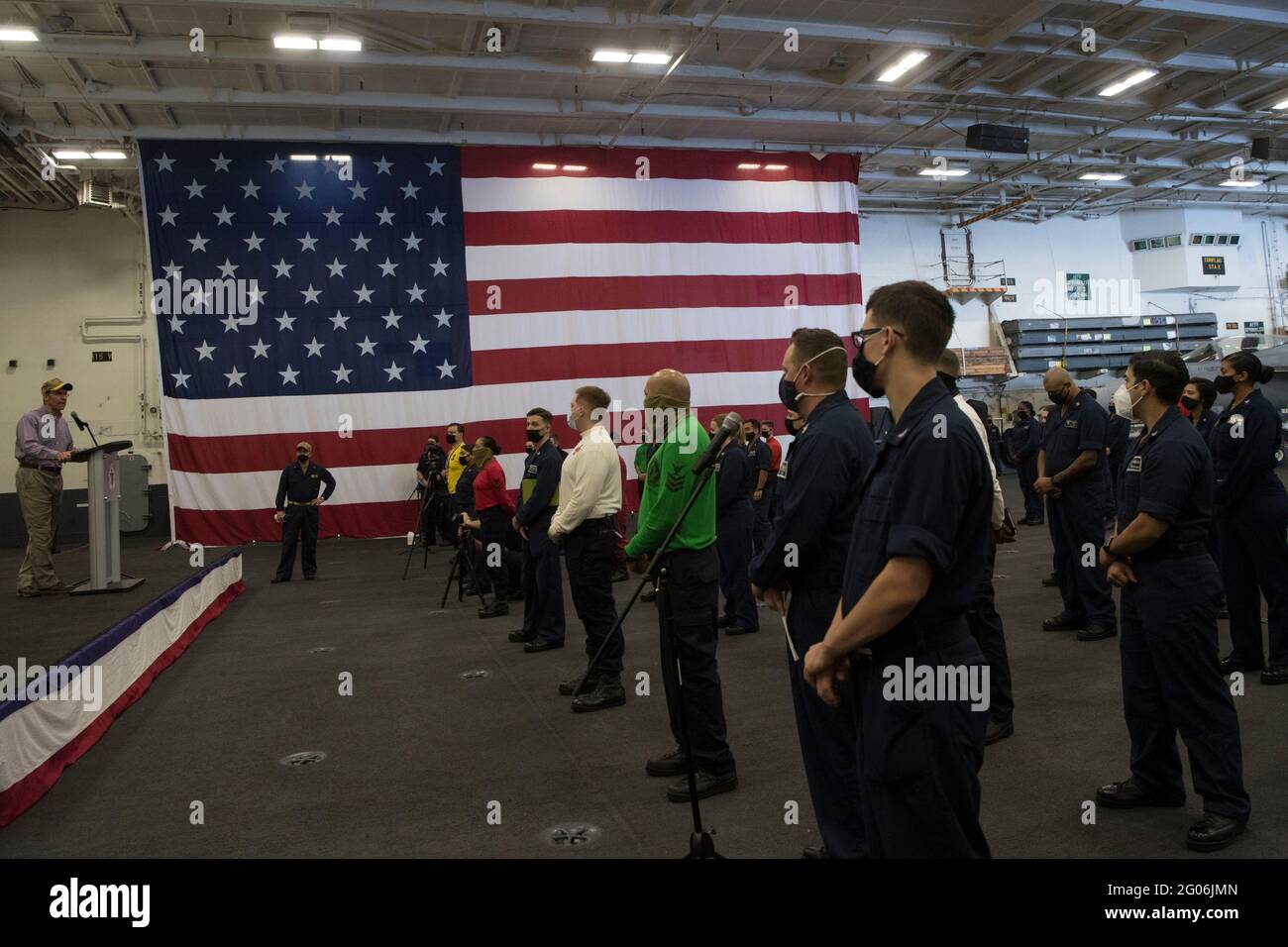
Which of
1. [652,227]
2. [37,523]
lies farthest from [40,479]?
[652,227]

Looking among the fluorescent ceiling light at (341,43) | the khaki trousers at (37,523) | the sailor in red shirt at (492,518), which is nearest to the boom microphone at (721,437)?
the sailor in red shirt at (492,518)

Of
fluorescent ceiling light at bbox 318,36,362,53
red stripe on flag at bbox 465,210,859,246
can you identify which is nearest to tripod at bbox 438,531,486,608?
fluorescent ceiling light at bbox 318,36,362,53

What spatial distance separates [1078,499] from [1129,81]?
34.1 feet

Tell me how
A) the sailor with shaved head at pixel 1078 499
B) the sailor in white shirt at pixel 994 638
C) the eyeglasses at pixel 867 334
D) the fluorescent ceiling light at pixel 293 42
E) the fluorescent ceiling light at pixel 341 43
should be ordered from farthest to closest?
the fluorescent ceiling light at pixel 341 43
the fluorescent ceiling light at pixel 293 42
the sailor with shaved head at pixel 1078 499
the sailor in white shirt at pixel 994 638
the eyeglasses at pixel 867 334

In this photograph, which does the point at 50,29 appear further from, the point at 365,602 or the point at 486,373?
the point at 365,602

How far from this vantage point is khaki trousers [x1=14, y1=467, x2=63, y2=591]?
733 centimetres

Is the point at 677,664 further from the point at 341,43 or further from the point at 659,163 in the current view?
the point at 659,163

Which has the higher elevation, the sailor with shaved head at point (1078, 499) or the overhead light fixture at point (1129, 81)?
the overhead light fixture at point (1129, 81)

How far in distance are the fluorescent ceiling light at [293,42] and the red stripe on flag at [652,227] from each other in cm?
350

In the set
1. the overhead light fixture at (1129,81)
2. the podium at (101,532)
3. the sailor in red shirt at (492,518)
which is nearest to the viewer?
the podium at (101,532)

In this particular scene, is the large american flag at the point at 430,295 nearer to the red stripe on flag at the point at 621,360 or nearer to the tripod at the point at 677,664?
the red stripe on flag at the point at 621,360

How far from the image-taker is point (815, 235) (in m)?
14.8

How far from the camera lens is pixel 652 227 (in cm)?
1395

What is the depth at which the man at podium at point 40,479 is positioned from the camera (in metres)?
7.31
